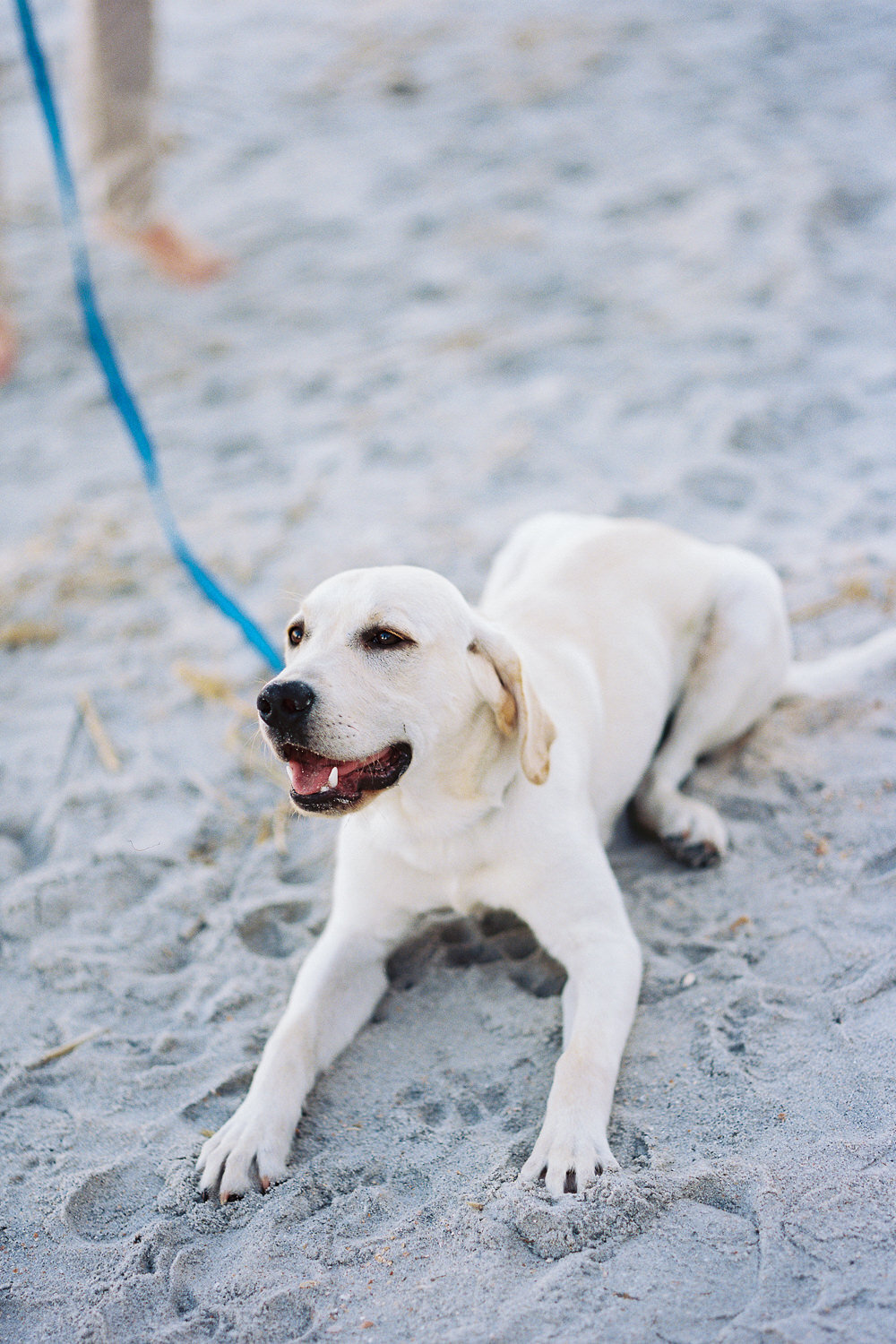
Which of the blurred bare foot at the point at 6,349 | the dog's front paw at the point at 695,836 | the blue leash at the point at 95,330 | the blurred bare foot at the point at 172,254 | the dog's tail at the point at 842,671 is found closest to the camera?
the dog's front paw at the point at 695,836

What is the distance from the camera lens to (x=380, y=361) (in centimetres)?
561

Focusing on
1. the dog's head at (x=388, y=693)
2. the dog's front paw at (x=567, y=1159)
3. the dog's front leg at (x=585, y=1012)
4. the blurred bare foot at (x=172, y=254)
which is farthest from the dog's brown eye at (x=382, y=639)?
the blurred bare foot at (x=172, y=254)

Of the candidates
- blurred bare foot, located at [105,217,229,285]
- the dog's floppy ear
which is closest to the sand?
blurred bare foot, located at [105,217,229,285]

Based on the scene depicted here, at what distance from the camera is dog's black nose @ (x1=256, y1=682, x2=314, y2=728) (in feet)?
6.45

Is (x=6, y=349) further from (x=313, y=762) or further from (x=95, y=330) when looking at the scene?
(x=313, y=762)

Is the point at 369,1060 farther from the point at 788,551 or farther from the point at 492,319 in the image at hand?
the point at 492,319

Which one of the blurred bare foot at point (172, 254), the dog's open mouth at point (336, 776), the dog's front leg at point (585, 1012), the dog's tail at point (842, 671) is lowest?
the dog's tail at point (842, 671)

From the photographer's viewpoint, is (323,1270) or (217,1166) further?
(217,1166)

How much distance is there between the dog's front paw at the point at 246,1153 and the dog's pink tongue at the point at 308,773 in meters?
0.63

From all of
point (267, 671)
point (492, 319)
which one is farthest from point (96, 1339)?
point (492, 319)

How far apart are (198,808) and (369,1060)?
1140mm

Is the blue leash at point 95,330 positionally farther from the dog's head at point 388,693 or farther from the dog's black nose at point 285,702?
the dog's black nose at point 285,702

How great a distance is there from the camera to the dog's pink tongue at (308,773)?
2057mm

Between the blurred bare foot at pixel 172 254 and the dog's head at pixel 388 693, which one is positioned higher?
the dog's head at pixel 388 693
